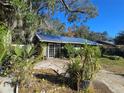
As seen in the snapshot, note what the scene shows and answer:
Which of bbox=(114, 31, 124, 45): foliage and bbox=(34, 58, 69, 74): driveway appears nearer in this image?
bbox=(34, 58, 69, 74): driveway

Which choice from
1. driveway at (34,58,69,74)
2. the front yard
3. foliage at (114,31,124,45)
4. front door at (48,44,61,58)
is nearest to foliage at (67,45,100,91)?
driveway at (34,58,69,74)

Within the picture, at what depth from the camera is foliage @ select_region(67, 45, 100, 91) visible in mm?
9344

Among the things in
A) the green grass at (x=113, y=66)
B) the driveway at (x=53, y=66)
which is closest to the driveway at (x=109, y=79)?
the driveway at (x=53, y=66)

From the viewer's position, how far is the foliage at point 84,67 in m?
9.34

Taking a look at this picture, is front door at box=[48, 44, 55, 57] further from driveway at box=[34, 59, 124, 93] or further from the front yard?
driveway at box=[34, 59, 124, 93]

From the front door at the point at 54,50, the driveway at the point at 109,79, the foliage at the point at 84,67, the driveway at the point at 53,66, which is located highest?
the front door at the point at 54,50

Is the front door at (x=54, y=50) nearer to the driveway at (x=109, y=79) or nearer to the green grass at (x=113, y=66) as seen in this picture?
the green grass at (x=113, y=66)

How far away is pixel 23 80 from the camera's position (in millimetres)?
8016

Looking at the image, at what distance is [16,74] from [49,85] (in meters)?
1.61

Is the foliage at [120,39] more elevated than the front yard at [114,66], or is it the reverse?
the foliage at [120,39]

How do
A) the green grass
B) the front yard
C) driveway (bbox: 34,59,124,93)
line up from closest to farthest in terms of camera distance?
driveway (bbox: 34,59,124,93), the front yard, the green grass

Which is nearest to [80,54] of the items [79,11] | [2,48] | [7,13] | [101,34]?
[2,48]

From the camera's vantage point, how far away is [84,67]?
30.8 feet

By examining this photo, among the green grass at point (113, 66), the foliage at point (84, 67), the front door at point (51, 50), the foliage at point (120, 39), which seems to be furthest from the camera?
the foliage at point (120, 39)
